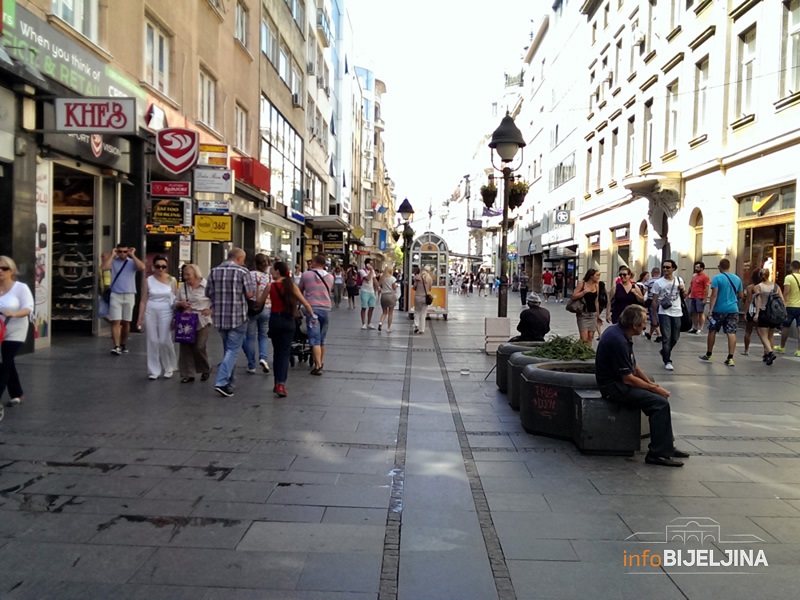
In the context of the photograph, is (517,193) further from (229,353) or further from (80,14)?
(229,353)

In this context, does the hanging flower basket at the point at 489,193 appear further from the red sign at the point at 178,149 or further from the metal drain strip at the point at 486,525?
the metal drain strip at the point at 486,525

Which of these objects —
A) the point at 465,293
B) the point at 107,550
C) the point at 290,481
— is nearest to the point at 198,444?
the point at 290,481

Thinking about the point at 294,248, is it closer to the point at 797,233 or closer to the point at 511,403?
the point at 797,233

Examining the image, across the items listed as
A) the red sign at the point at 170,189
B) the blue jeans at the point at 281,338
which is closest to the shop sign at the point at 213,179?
the red sign at the point at 170,189

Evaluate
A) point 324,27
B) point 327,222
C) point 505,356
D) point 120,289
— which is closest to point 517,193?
point 505,356

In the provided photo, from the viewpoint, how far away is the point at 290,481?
520 cm

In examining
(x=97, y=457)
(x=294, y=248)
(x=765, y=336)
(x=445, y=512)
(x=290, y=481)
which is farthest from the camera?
(x=294, y=248)

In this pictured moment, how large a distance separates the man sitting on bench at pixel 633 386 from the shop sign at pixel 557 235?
115 feet

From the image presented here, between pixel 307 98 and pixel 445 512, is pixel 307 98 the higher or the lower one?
the higher one

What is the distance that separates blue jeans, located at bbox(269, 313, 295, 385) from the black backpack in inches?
338

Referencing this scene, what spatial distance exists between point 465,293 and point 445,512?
45409mm

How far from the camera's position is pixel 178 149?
13547 millimetres

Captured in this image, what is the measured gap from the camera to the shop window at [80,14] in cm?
1159

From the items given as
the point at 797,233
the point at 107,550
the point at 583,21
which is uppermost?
the point at 583,21
